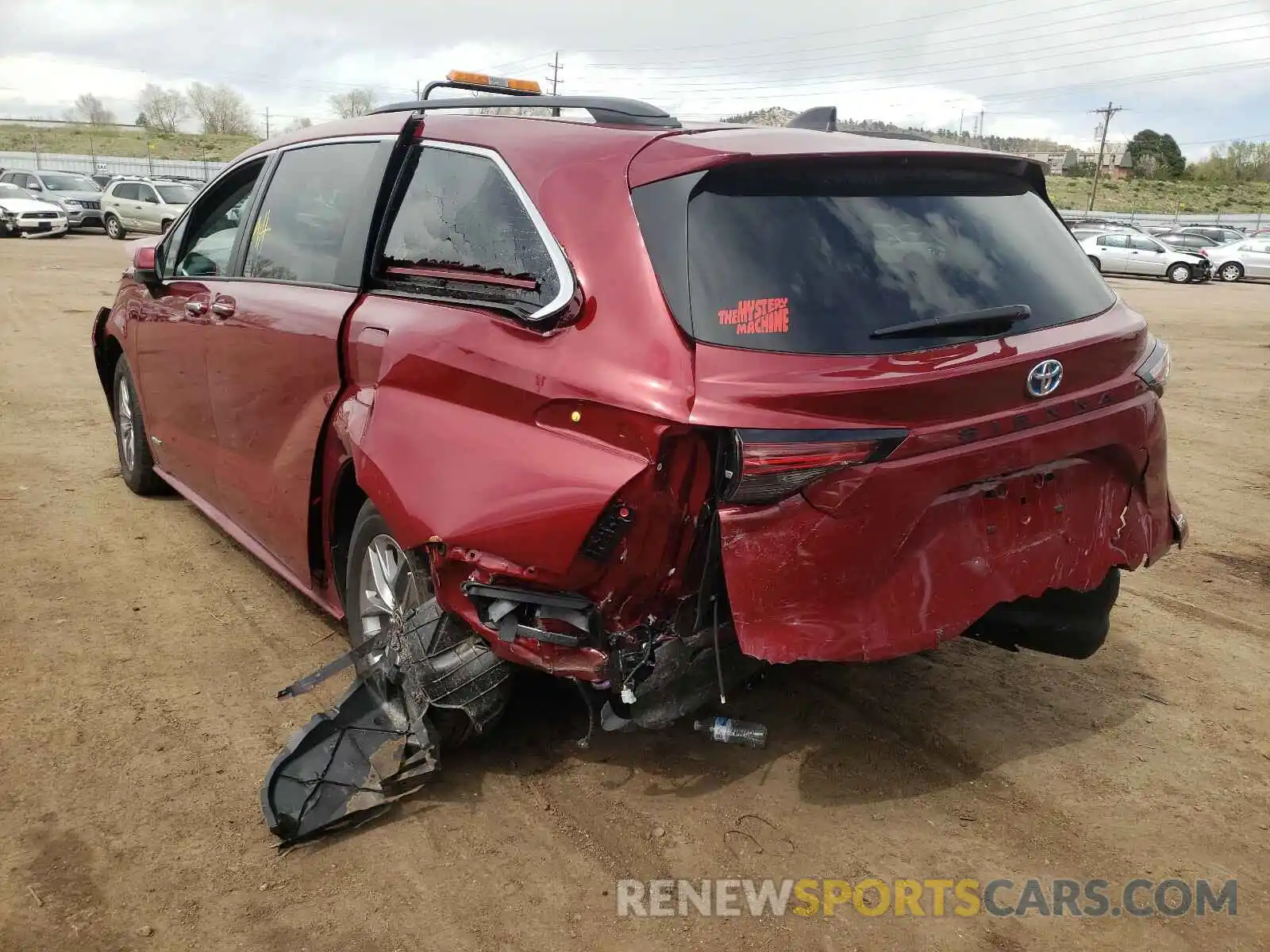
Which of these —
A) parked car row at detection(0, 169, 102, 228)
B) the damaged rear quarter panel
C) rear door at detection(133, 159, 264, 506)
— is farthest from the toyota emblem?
parked car row at detection(0, 169, 102, 228)

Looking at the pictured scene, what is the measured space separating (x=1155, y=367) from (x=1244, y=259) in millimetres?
33602

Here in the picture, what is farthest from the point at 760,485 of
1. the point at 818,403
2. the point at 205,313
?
the point at 205,313

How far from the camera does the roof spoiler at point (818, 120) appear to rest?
334cm

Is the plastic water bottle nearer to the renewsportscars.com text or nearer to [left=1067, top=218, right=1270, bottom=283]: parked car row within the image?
the renewsportscars.com text

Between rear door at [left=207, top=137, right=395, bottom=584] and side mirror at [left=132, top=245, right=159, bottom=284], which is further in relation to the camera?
side mirror at [left=132, top=245, right=159, bottom=284]

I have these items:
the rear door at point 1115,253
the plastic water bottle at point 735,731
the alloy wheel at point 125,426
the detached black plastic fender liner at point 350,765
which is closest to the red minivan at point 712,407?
the detached black plastic fender liner at point 350,765

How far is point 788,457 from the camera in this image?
2.36 meters

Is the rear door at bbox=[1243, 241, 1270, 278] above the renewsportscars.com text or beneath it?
above

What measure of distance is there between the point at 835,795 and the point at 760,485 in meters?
1.17

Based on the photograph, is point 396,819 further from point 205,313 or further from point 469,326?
point 205,313

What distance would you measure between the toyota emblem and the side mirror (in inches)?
156

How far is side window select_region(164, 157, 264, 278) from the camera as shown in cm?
431

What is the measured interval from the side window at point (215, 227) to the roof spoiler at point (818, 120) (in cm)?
225

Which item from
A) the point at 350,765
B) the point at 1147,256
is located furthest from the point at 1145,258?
the point at 350,765
